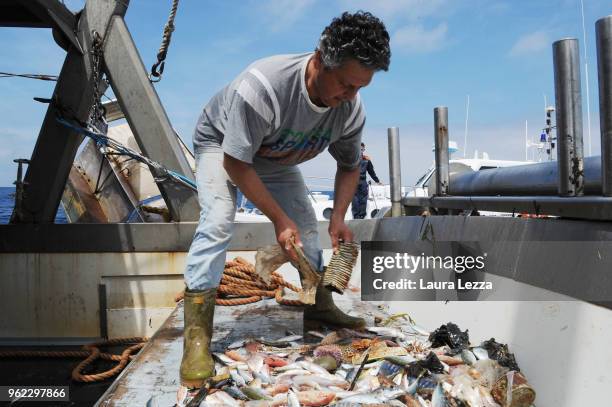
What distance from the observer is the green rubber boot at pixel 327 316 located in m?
3.47

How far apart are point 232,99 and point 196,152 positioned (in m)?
0.59

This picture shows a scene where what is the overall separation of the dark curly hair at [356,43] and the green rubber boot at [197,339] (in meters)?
1.50

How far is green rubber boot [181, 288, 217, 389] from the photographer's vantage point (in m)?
2.50

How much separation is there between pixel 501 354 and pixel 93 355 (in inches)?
142

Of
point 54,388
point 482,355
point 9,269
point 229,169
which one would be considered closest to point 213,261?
point 229,169

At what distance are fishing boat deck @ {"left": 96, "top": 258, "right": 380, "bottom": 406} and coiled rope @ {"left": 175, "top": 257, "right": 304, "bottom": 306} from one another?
0.30ft

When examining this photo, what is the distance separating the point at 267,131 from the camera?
2637 millimetres

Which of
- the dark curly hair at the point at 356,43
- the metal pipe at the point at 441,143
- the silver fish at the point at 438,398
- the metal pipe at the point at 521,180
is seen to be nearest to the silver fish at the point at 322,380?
the silver fish at the point at 438,398

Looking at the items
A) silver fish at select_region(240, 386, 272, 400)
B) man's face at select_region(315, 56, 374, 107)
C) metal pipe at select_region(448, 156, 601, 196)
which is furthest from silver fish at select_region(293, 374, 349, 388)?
metal pipe at select_region(448, 156, 601, 196)

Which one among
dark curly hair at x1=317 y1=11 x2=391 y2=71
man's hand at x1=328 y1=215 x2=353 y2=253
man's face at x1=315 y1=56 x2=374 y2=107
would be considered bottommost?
man's hand at x1=328 y1=215 x2=353 y2=253

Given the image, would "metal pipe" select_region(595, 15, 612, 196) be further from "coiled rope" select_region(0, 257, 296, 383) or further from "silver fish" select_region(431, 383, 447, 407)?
"coiled rope" select_region(0, 257, 296, 383)

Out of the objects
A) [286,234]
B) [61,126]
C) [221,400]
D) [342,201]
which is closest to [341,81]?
[286,234]

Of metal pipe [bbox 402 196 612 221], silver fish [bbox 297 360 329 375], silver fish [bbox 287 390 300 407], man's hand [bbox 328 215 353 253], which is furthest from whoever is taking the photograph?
man's hand [bbox 328 215 353 253]

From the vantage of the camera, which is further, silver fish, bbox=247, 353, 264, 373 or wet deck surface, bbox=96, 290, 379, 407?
silver fish, bbox=247, 353, 264, 373
